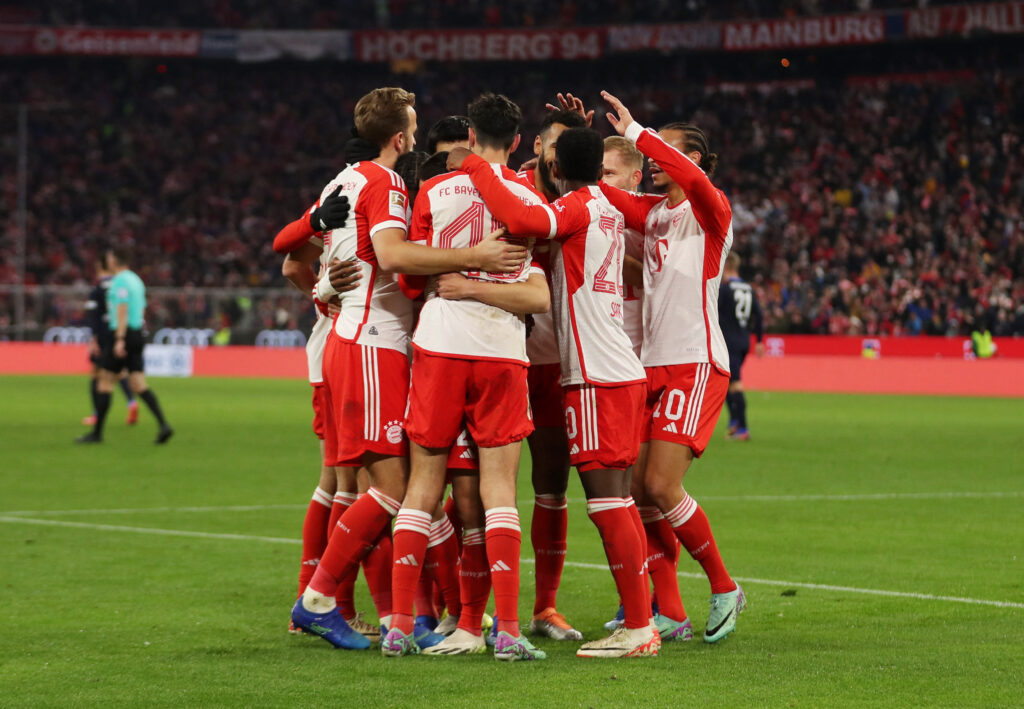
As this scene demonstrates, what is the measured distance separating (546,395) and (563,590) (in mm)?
1559

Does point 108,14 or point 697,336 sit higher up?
point 108,14

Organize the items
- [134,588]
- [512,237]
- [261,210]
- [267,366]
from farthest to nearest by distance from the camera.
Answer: [261,210] → [267,366] → [134,588] → [512,237]

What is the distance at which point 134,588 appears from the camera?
7.05m

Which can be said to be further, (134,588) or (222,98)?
(222,98)

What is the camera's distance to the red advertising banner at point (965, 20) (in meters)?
36.8

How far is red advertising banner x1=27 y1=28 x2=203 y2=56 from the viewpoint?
45062mm

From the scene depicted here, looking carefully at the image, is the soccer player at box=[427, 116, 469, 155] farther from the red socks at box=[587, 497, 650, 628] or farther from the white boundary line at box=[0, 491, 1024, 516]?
the white boundary line at box=[0, 491, 1024, 516]

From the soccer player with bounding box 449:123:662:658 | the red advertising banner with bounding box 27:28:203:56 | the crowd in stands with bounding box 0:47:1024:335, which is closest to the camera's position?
the soccer player with bounding box 449:123:662:658

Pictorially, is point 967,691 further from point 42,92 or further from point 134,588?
point 42,92

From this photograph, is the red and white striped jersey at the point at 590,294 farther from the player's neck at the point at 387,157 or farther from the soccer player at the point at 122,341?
the soccer player at the point at 122,341

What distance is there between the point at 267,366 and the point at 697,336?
27530mm

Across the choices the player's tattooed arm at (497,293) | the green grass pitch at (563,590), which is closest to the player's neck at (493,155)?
the player's tattooed arm at (497,293)

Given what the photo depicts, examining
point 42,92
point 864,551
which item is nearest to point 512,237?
point 864,551

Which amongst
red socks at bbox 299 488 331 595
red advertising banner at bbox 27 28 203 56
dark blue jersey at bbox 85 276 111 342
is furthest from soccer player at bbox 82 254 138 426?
red advertising banner at bbox 27 28 203 56
